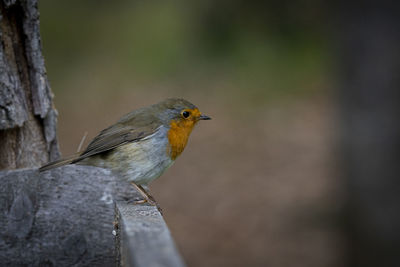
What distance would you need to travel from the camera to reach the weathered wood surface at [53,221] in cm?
242

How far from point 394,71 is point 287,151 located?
5057 mm

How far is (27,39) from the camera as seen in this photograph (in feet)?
9.20

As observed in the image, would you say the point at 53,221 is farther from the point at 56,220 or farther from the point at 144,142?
the point at 144,142

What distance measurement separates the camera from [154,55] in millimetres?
14180

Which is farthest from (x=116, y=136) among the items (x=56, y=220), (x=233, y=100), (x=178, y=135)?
(x=233, y=100)

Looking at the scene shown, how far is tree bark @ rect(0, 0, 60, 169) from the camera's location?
269 centimetres

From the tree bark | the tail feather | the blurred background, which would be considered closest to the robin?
the tail feather

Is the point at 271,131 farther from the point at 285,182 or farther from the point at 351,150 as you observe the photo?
the point at 351,150

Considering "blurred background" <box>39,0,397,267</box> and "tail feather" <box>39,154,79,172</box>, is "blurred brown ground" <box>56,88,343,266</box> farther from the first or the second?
"tail feather" <box>39,154,79,172</box>

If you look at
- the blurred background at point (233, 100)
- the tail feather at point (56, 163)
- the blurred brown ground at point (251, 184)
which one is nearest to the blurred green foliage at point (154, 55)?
the blurred background at point (233, 100)

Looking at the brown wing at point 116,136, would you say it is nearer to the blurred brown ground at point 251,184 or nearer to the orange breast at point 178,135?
the orange breast at point 178,135

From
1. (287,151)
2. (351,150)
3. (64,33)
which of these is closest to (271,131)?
(287,151)

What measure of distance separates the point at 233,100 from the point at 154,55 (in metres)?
2.94

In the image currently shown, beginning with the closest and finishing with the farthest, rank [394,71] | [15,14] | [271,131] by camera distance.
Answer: [15,14] → [394,71] → [271,131]
